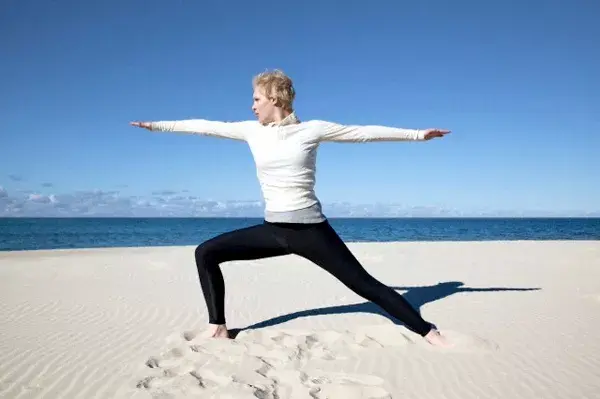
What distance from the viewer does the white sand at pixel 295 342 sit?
3475 mm

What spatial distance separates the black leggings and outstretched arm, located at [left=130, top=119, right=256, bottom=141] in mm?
923

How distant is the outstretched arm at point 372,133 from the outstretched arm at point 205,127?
2.45 ft

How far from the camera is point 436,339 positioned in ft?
14.5

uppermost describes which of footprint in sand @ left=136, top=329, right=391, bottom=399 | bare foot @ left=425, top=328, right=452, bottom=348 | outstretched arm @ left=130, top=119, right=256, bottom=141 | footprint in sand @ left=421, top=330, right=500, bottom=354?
outstretched arm @ left=130, top=119, right=256, bottom=141

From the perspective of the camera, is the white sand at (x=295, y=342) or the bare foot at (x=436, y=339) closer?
the white sand at (x=295, y=342)

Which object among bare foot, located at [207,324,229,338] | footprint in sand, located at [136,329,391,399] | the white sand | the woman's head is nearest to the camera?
footprint in sand, located at [136,329,391,399]

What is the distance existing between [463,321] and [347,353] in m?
2.18

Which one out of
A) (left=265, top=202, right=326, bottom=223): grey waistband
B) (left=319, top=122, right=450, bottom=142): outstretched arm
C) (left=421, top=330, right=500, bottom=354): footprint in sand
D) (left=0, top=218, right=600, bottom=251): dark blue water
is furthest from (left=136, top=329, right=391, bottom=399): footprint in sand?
(left=0, top=218, right=600, bottom=251): dark blue water

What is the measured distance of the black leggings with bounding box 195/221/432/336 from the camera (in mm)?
4160

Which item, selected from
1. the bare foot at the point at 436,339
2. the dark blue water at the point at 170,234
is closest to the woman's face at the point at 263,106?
the bare foot at the point at 436,339

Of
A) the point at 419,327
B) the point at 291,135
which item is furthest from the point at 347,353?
the point at 291,135

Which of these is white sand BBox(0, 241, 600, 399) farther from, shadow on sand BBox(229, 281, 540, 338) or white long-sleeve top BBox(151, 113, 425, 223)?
white long-sleeve top BBox(151, 113, 425, 223)

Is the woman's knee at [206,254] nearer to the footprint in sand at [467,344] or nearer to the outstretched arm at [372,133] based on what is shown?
the outstretched arm at [372,133]

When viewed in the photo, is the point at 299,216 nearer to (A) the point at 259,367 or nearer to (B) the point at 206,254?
(B) the point at 206,254
